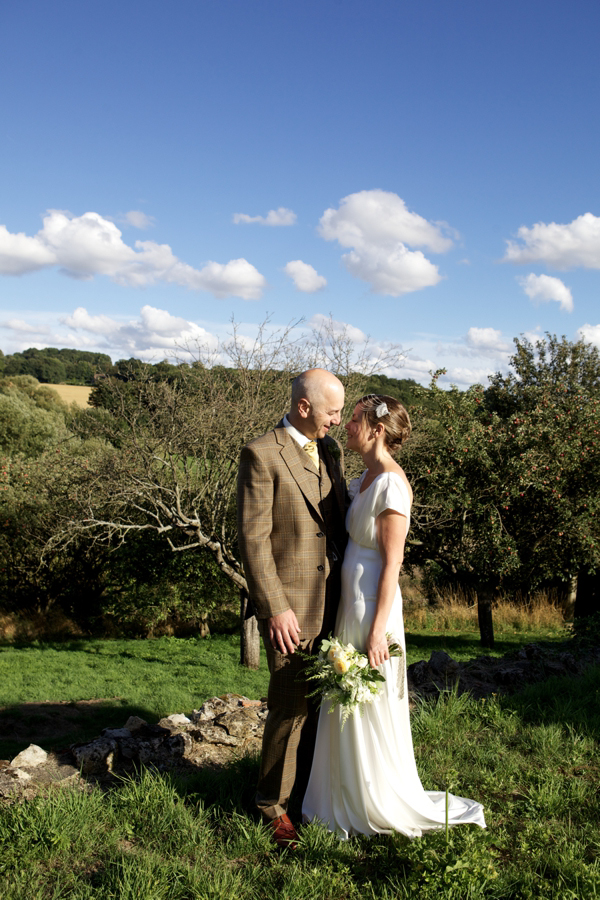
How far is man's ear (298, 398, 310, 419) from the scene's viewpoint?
9.92ft

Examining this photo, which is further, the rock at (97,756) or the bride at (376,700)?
the rock at (97,756)

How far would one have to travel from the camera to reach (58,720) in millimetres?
7516

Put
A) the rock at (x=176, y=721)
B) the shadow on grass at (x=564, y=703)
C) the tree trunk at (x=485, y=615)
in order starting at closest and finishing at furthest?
the shadow on grass at (x=564, y=703)
the rock at (x=176, y=721)
the tree trunk at (x=485, y=615)

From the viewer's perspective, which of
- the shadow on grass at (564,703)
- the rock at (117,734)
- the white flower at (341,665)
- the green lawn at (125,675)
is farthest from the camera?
the green lawn at (125,675)

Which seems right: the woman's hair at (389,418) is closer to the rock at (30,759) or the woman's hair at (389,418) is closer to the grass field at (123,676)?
the rock at (30,759)

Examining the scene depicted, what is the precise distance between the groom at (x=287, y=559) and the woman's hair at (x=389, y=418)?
0.15 meters

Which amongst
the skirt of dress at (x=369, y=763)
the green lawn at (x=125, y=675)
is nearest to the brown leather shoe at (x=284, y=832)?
the skirt of dress at (x=369, y=763)

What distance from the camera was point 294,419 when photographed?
310 centimetres

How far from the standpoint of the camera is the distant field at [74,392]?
144 feet

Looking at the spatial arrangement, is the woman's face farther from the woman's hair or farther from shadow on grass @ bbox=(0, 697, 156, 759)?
shadow on grass @ bbox=(0, 697, 156, 759)

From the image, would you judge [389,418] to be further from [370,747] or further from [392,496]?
[370,747]

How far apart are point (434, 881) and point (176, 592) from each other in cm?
1154

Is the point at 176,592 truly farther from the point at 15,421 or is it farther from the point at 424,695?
the point at 15,421

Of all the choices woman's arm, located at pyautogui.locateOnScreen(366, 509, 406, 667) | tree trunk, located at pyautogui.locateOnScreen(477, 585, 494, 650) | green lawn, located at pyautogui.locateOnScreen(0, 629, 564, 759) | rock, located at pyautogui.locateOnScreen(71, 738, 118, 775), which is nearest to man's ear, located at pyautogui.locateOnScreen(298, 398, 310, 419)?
woman's arm, located at pyautogui.locateOnScreen(366, 509, 406, 667)
